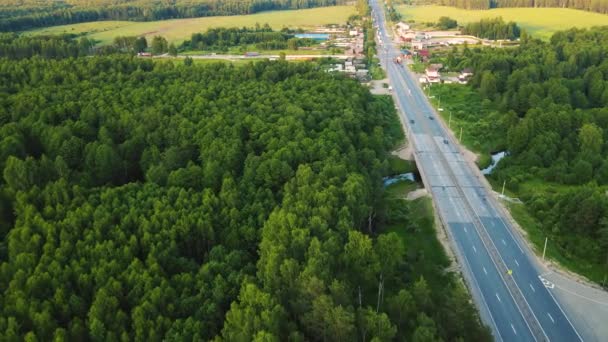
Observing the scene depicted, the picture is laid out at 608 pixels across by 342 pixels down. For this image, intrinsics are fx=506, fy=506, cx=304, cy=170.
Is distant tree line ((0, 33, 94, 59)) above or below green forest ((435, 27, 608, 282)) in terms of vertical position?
above

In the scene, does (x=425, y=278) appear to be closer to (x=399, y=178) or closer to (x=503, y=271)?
(x=503, y=271)

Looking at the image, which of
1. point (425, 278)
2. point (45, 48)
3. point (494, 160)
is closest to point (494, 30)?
point (494, 160)

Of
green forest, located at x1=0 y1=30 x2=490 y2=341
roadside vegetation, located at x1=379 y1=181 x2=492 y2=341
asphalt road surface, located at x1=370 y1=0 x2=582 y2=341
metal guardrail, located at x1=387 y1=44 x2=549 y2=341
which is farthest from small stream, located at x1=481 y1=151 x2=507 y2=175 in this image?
green forest, located at x1=0 y1=30 x2=490 y2=341

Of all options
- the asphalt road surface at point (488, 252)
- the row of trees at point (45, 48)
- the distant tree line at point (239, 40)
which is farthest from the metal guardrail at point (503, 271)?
the distant tree line at point (239, 40)

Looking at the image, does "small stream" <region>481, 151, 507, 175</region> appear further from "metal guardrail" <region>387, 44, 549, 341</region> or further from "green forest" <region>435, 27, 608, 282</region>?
"metal guardrail" <region>387, 44, 549, 341</region>

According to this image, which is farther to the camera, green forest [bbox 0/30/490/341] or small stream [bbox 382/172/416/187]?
small stream [bbox 382/172/416/187]

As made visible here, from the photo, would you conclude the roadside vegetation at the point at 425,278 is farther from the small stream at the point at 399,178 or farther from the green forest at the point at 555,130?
the green forest at the point at 555,130

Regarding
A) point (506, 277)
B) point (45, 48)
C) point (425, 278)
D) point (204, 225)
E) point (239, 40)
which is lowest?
point (425, 278)
